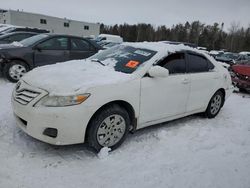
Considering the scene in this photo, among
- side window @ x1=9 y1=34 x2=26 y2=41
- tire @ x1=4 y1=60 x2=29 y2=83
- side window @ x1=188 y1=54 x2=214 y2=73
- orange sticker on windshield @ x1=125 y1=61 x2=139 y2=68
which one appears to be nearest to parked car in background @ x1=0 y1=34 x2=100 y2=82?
tire @ x1=4 y1=60 x2=29 y2=83

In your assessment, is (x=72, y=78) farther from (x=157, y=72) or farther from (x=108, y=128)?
(x=157, y=72)

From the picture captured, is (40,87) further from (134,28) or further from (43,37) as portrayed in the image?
(134,28)

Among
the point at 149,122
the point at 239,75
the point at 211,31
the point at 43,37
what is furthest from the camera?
the point at 211,31

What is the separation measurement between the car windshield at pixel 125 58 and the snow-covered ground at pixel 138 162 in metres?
1.16

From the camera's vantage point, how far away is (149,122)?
402cm

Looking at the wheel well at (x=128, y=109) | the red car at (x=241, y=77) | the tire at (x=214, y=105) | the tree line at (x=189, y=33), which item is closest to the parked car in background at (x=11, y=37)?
the wheel well at (x=128, y=109)

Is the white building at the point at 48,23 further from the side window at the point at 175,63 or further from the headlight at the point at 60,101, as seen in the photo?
the headlight at the point at 60,101

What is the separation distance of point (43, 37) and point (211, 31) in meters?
60.5

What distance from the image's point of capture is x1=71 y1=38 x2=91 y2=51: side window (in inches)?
314

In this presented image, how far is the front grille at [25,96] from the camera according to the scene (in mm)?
3213

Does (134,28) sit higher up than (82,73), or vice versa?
(134,28)

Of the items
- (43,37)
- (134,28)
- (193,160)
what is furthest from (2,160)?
(134,28)

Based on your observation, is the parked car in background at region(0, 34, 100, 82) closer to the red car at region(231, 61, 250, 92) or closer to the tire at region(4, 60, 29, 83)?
the tire at region(4, 60, 29, 83)

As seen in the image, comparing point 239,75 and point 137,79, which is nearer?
point 137,79
